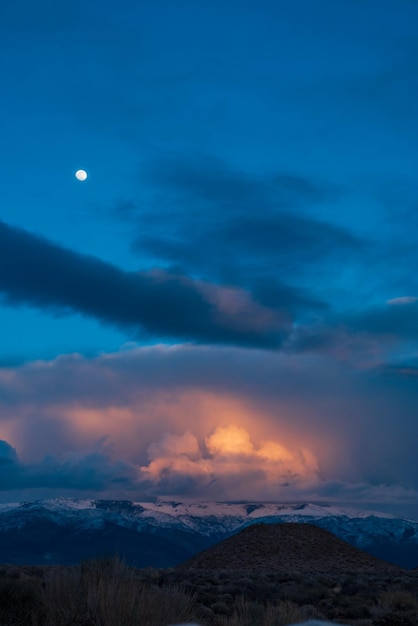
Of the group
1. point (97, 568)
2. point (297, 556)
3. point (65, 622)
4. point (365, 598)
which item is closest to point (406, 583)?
point (365, 598)

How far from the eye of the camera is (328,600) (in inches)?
1355

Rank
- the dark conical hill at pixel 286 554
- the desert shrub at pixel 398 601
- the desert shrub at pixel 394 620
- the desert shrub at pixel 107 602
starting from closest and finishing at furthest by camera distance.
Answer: the desert shrub at pixel 107 602 < the desert shrub at pixel 394 620 < the desert shrub at pixel 398 601 < the dark conical hill at pixel 286 554

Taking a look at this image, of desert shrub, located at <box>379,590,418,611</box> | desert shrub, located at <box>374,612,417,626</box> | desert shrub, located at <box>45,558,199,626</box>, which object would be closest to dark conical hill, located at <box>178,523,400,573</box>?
desert shrub, located at <box>379,590,418,611</box>

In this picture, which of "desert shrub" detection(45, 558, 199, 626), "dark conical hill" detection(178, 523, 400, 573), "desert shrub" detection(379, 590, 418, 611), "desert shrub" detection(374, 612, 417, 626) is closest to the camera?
"desert shrub" detection(45, 558, 199, 626)

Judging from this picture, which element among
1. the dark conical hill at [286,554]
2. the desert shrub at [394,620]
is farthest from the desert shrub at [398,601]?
Result: the dark conical hill at [286,554]

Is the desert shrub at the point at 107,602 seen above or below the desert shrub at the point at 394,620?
above

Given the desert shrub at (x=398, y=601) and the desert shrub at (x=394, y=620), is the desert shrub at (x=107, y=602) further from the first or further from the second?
the desert shrub at (x=398, y=601)

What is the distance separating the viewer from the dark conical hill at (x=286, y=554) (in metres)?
65.4

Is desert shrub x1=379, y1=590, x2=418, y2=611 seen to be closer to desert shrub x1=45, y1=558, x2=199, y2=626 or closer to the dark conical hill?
desert shrub x1=45, y1=558, x2=199, y2=626

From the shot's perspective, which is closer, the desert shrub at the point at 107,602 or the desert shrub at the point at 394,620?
the desert shrub at the point at 107,602

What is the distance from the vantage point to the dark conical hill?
65.4m

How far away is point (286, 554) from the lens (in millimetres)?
70125

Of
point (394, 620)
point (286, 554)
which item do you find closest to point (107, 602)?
point (394, 620)

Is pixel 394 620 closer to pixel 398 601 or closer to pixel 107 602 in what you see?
pixel 398 601
